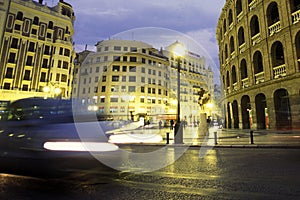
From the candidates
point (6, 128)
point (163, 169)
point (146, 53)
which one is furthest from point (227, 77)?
point (146, 53)

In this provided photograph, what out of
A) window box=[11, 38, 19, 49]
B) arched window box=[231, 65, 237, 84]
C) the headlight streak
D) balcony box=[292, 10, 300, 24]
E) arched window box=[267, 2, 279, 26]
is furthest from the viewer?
window box=[11, 38, 19, 49]

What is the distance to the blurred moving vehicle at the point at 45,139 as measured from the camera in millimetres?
6035

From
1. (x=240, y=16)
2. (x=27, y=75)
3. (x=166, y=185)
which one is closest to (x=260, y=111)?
(x=240, y=16)

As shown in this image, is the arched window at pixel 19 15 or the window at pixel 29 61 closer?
the arched window at pixel 19 15

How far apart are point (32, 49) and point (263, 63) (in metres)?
40.0

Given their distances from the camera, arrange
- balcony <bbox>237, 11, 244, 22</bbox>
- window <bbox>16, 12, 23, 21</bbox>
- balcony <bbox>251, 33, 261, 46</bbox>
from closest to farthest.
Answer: balcony <bbox>251, 33, 261, 46</bbox>, balcony <bbox>237, 11, 244, 22</bbox>, window <bbox>16, 12, 23, 21</bbox>

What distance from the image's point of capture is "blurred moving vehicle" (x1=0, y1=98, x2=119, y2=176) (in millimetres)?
6035

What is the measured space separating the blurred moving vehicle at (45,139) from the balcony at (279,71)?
50.8ft

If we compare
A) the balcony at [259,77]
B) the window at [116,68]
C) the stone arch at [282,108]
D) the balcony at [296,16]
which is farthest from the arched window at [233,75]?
the window at [116,68]

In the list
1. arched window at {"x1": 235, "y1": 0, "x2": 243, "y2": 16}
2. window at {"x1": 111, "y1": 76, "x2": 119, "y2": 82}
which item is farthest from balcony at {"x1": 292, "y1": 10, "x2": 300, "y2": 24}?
window at {"x1": 111, "y1": 76, "x2": 119, "y2": 82}

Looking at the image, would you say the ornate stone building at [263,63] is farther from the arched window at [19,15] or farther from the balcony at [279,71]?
the arched window at [19,15]

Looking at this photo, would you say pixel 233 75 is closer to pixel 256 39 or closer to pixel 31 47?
pixel 256 39

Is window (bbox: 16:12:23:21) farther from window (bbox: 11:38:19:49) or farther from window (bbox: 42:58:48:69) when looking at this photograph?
window (bbox: 42:58:48:69)

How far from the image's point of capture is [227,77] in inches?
959
